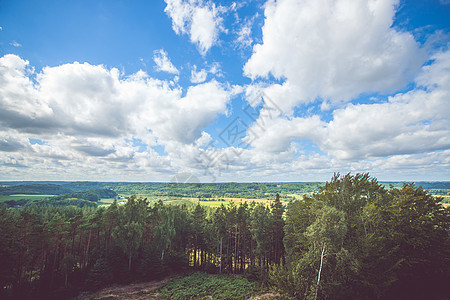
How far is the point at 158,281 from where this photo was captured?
3109 centimetres

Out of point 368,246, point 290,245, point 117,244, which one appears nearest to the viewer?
point 368,246

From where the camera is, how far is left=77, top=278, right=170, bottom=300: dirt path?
79.3 ft

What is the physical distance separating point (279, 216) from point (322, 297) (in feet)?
66.2

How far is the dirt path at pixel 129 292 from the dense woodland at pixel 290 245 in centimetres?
169

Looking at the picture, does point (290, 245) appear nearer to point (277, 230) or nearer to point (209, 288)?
point (277, 230)

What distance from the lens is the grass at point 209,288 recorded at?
78.2 ft

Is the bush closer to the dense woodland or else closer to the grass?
the dense woodland

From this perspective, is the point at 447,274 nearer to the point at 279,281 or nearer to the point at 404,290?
the point at 404,290

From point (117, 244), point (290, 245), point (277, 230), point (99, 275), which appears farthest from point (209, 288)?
point (117, 244)

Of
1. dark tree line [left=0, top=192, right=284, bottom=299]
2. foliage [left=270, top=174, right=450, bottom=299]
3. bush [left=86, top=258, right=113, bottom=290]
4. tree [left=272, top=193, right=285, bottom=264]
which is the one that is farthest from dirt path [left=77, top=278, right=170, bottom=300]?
tree [left=272, top=193, right=285, bottom=264]

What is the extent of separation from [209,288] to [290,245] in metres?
13.4

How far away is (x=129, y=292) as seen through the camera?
26188 mm

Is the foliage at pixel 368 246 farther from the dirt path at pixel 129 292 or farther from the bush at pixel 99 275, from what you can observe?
the bush at pixel 99 275

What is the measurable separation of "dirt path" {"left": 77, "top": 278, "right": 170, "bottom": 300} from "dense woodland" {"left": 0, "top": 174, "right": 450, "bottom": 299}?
1687 mm
